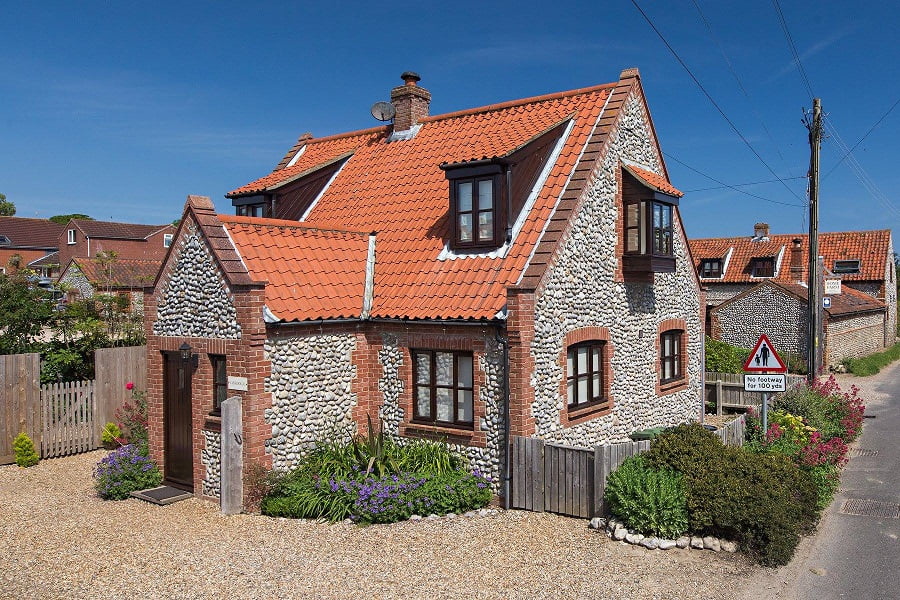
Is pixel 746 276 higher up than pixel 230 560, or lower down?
higher up

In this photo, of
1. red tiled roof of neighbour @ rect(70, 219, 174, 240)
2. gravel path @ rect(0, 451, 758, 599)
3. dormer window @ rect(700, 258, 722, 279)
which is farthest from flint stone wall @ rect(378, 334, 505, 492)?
red tiled roof of neighbour @ rect(70, 219, 174, 240)

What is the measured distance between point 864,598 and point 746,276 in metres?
35.8

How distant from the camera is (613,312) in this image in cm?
1453

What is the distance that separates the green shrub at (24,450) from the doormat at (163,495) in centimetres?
380

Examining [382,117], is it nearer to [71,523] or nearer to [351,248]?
[351,248]

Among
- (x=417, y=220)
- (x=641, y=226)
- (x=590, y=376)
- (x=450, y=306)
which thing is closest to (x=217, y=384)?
(x=450, y=306)

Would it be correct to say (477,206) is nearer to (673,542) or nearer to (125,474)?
(673,542)

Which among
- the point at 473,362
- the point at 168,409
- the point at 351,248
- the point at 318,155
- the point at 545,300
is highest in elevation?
the point at 318,155

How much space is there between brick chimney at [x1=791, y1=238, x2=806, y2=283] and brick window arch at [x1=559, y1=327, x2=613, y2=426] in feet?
90.3

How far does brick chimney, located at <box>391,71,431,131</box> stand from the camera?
59.2ft

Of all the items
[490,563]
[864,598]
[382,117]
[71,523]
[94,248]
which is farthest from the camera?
[94,248]

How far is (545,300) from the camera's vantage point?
40.6 ft

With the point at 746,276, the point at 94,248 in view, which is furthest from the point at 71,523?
the point at 94,248

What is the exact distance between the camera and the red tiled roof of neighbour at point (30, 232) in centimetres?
7225
